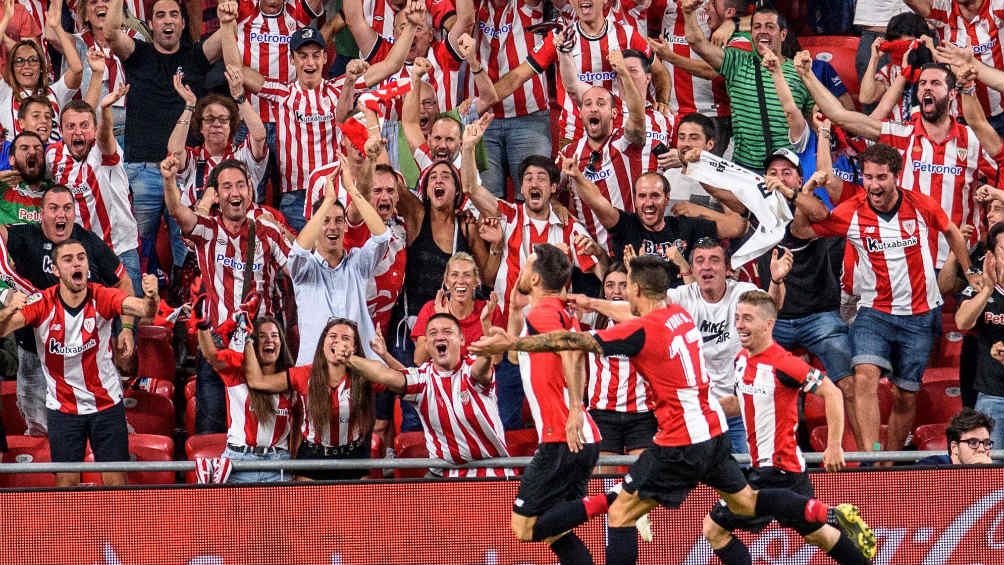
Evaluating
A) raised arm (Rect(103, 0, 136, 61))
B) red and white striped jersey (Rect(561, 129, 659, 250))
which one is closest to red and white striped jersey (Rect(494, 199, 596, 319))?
red and white striped jersey (Rect(561, 129, 659, 250))

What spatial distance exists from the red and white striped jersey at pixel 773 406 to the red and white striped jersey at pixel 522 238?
244cm

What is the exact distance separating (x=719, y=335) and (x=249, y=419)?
320 cm

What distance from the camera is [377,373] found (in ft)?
34.0

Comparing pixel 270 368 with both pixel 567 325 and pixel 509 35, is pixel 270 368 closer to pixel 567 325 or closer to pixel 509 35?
pixel 567 325

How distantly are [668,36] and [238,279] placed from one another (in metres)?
4.38

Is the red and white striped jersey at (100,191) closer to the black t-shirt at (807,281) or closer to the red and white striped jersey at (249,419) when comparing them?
the red and white striped jersey at (249,419)

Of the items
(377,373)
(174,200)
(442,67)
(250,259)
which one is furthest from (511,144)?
(377,373)

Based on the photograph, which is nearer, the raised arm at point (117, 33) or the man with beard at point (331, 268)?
the man with beard at point (331, 268)

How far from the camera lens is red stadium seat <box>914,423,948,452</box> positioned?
1125cm

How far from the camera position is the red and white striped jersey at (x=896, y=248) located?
11.5 meters

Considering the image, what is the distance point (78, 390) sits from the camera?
35.4 feet

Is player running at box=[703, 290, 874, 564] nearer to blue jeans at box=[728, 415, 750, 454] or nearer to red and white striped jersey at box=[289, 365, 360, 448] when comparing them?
blue jeans at box=[728, 415, 750, 454]

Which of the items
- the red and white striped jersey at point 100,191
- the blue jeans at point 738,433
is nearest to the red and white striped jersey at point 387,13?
the red and white striped jersey at point 100,191

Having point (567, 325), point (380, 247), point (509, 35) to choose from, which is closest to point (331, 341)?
point (380, 247)
